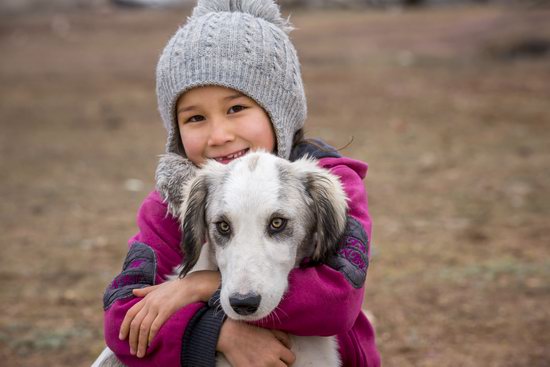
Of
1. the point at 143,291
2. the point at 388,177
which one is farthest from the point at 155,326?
the point at 388,177

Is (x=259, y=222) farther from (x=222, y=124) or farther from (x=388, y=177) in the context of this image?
(x=388, y=177)

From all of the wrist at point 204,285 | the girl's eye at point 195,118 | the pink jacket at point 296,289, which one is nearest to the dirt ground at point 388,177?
the pink jacket at point 296,289

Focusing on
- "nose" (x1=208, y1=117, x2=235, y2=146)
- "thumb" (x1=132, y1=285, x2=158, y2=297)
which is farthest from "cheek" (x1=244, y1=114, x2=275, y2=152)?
"thumb" (x1=132, y1=285, x2=158, y2=297)

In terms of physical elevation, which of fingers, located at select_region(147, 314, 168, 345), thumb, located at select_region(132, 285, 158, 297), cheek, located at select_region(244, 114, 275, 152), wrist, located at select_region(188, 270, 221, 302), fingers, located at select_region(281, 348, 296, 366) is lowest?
fingers, located at select_region(281, 348, 296, 366)

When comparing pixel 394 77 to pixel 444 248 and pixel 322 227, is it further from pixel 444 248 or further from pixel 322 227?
pixel 322 227

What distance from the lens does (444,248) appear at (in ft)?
24.4

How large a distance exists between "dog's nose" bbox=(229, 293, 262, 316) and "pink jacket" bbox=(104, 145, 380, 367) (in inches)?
9.4

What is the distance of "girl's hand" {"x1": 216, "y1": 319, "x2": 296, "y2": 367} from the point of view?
3027mm

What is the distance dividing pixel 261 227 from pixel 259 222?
2cm

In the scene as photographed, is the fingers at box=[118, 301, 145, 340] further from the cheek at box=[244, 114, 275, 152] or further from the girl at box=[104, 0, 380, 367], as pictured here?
the cheek at box=[244, 114, 275, 152]

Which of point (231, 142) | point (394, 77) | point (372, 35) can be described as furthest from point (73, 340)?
point (372, 35)

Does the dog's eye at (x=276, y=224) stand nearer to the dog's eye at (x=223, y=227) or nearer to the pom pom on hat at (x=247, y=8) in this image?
the dog's eye at (x=223, y=227)

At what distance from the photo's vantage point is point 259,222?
290cm

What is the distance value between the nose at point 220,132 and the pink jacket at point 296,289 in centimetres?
41
